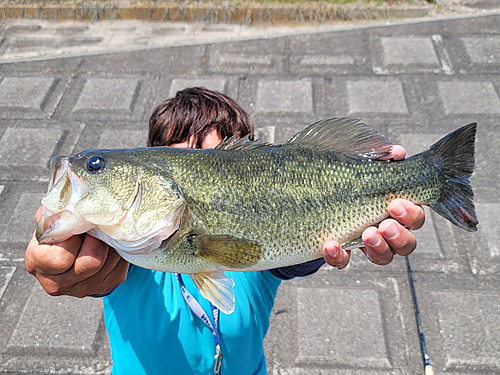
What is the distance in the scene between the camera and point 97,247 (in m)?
1.74

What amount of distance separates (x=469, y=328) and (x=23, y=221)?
11.6 feet

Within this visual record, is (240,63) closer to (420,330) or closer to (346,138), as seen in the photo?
(420,330)

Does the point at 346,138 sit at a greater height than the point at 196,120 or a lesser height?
greater

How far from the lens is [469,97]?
5.53m

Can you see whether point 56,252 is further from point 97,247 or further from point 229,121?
point 229,121

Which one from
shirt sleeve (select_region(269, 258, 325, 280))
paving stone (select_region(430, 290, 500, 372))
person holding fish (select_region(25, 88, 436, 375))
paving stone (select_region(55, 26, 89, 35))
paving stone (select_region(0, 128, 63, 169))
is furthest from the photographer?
paving stone (select_region(55, 26, 89, 35))

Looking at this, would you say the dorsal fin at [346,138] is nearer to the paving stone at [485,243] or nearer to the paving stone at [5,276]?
the paving stone at [485,243]

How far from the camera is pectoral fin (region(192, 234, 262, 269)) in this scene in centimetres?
176

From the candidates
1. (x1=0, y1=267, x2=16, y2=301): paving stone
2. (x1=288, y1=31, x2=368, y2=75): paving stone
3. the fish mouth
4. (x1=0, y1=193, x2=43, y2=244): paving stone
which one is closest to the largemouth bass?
the fish mouth

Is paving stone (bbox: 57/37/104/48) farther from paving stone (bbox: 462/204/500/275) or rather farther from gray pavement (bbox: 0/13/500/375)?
paving stone (bbox: 462/204/500/275)

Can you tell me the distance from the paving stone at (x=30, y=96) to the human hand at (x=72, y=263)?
13.6 ft

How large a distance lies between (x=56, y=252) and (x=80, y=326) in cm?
Answer: 218

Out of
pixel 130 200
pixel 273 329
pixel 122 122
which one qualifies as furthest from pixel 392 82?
pixel 130 200

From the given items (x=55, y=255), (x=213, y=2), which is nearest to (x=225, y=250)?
(x=55, y=255)
